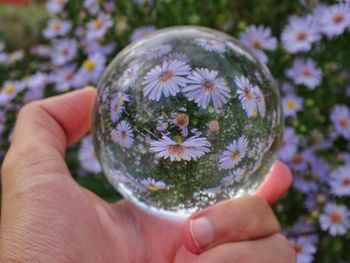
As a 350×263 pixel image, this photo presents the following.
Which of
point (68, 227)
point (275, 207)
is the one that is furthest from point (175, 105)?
point (275, 207)

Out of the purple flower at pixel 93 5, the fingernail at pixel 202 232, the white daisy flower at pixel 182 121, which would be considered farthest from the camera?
the purple flower at pixel 93 5

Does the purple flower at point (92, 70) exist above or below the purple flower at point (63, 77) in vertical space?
above

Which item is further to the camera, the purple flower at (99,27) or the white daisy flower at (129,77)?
the purple flower at (99,27)

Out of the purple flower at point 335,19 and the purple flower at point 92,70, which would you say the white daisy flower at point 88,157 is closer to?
the purple flower at point 92,70

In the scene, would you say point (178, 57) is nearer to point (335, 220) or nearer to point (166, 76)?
point (166, 76)

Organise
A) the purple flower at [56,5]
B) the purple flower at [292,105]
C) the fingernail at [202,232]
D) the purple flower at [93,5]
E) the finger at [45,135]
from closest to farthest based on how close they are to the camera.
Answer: the fingernail at [202,232], the finger at [45,135], the purple flower at [292,105], the purple flower at [93,5], the purple flower at [56,5]

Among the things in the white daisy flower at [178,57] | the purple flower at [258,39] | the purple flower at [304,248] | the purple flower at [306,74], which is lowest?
the purple flower at [304,248]

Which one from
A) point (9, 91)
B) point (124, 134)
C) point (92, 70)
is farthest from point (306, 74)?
point (9, 91)

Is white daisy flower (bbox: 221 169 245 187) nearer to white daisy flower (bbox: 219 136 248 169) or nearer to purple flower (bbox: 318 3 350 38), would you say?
white daisy flower (bbox: 219 136 248 169)

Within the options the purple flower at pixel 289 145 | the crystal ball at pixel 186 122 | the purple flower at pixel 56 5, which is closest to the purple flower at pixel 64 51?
the purple flower at pixel 56 5
